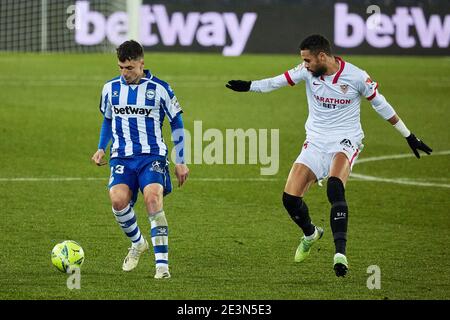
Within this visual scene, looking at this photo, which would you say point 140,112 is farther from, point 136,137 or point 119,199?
point 119,199

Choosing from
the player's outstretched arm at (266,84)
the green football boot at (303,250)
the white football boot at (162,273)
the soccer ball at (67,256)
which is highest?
the player's outstretched arm at (266,84)

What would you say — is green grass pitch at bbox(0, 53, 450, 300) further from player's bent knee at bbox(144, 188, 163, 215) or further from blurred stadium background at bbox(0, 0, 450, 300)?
player's bent knee at bbox(144, 188, 163, 215)

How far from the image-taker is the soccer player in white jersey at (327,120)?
911 cm

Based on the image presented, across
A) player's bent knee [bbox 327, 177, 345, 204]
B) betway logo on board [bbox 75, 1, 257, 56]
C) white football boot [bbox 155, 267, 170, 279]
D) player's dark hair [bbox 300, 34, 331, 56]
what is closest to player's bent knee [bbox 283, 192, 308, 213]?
player's bent knee [bbox 327, 177, 345, 204]

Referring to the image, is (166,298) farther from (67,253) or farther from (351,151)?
(351,151)

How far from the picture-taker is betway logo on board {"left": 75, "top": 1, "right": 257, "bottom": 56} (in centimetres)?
3120

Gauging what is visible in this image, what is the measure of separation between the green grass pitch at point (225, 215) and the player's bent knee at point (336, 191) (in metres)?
0.58

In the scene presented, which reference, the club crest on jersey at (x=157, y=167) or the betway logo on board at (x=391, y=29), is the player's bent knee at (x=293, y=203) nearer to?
the club crest on jersey at (x=157, y=167)

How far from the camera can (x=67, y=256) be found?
8617 millimetres

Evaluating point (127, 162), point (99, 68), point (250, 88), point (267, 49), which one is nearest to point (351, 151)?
point (250, 88)

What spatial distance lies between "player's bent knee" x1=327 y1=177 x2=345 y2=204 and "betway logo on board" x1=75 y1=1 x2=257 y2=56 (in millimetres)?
22143

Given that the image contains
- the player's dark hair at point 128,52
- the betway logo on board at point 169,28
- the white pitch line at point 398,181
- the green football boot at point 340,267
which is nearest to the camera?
the green football boot at point 340,267

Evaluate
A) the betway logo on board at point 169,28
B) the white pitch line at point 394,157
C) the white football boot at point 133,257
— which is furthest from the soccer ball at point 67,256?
the betway logo on board at point 169,28

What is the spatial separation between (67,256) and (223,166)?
6823 millimetres
